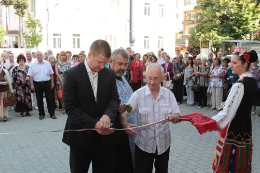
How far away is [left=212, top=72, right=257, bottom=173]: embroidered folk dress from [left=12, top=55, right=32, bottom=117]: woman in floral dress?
24.9ft

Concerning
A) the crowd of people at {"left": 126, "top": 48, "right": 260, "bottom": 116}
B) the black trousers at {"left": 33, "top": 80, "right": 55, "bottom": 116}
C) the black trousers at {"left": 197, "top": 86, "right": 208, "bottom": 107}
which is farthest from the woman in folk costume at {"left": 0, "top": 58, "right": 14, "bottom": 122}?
the black trousers at {"left": 197, "top": 86, "right": 208, "bottom": 107}

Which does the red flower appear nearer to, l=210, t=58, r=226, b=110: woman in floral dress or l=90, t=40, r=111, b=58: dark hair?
l=90, t=40, r=111, b=58: dark hair

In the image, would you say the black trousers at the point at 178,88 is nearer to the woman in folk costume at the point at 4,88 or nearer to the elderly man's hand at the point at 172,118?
the woman in folk costume at the point at 4,88

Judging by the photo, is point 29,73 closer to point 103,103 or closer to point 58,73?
point 58,73

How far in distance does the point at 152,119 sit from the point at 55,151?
3435mm

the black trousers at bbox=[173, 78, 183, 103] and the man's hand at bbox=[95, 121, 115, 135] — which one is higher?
the man's hand at bbox=[95, 121, 115, 135]

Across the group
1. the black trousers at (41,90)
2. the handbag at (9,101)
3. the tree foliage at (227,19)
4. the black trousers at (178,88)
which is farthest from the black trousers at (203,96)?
the tree foliage at (227,19)

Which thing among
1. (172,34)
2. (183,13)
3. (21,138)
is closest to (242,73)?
(21,138)

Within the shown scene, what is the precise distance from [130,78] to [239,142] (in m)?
10.0

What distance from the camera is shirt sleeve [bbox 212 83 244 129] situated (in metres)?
3.79

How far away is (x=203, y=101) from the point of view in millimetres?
11641

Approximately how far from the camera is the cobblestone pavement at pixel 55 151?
18.0ft

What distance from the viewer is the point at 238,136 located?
393cm

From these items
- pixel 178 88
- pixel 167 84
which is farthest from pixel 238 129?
pixel 178 88
